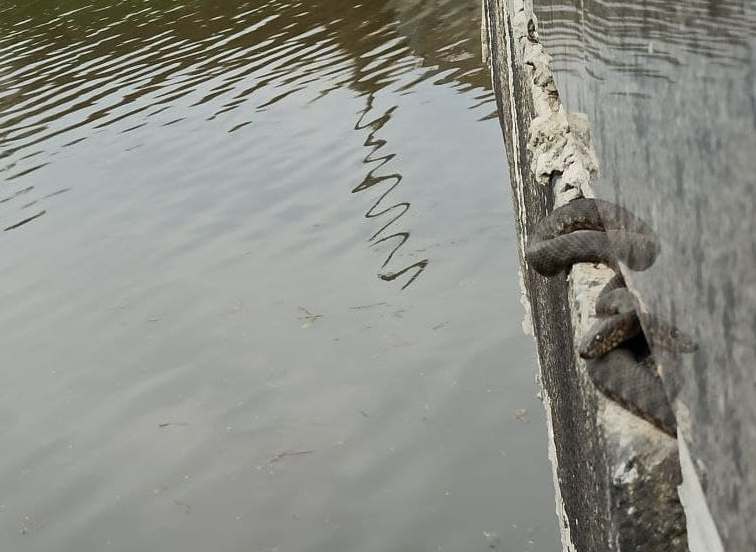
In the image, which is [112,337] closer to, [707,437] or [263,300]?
[263,300]

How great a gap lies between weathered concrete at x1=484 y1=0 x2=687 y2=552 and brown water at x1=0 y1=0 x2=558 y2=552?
6.42 ft

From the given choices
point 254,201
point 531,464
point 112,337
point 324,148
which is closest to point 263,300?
point 112,337

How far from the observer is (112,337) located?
8.53 m

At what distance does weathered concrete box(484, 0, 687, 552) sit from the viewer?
6.31 ft

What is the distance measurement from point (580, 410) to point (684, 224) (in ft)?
4.05

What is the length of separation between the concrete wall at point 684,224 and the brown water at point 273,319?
10.6 feet

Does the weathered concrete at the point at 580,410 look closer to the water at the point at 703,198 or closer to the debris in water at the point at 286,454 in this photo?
the water at the point at 703,198

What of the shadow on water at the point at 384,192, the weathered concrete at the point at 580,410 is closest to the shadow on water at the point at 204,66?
the shadow on water at the point at 384,192

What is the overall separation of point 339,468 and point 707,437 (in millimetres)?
4861

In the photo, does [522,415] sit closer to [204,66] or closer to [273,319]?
[273,319]

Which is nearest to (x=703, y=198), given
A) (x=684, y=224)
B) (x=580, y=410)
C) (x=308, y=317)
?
(x=684, y=224)

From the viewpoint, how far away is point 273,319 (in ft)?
27.1

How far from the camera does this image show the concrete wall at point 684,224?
1168 mm

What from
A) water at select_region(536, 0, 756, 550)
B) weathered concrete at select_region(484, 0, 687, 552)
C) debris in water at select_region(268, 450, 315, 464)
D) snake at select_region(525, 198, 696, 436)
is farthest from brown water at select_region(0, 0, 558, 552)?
water at select_region(536, 0, 756, 550)
